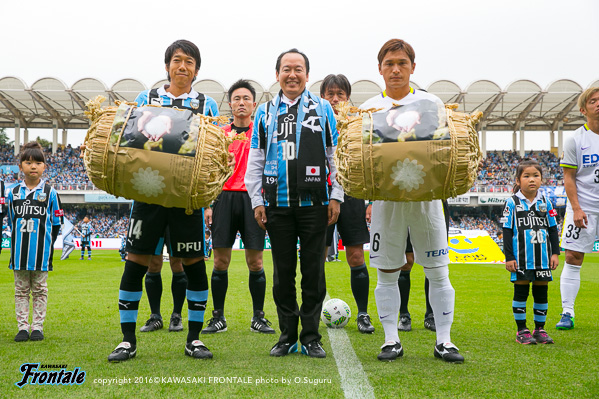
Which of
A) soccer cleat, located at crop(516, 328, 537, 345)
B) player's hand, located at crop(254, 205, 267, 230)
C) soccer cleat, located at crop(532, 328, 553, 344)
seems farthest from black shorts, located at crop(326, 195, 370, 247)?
soccer cleat, located at crop(532, 328, 553, 344)

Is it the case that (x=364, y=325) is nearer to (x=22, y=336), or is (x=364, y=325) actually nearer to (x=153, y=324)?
(x=153, y=324)

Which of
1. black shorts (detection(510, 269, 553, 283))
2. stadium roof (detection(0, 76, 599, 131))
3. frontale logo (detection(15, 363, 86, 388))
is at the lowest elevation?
frontale logo (detection(15, 363, 86, 388))

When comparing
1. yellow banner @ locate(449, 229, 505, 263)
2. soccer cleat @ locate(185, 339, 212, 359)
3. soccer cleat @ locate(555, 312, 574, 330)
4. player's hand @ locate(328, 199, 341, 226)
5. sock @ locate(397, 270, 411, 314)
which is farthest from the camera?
yellow banner @ locate(449, 229, 505, 263)

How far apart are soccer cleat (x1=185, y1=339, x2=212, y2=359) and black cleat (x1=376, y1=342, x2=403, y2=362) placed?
1215 mm

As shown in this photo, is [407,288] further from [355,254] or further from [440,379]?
[440,379]

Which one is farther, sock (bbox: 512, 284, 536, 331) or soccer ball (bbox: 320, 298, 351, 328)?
soccer ball (bbox: 320, 298, 351, 328)

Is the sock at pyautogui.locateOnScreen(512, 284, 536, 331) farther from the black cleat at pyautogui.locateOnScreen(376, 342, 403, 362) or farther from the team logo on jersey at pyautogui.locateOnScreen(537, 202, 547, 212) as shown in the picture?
the black cleat at pyautogui.locateOnScreen(376, 342, 403, 362)

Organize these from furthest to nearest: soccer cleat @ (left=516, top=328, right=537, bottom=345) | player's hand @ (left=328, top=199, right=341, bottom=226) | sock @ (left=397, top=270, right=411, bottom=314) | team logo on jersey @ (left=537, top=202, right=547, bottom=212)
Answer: sock @ (left=397, top=270, right=411, bottom=314) → team logo on jersey @ (left=537, top=202, right=547, bottom=212) → soccer cleat @ (left=516, top=328, right=537, bottom=345) → player's hand @ (left=328, top=199, right=341, bottom=226)

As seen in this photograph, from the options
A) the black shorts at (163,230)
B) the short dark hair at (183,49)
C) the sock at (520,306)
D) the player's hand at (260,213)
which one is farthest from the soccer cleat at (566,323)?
the short dark hair at (183,49)

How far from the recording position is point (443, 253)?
3451mm

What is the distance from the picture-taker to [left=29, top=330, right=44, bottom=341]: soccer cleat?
4164 mm

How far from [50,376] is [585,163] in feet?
16.4

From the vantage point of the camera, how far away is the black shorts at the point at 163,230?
343 cm

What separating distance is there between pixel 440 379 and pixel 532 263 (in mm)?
1833
